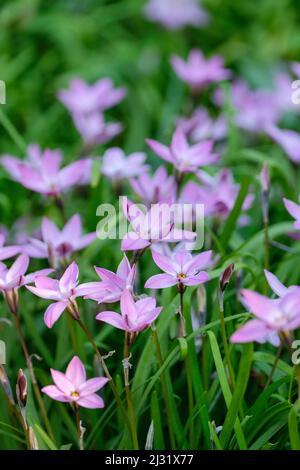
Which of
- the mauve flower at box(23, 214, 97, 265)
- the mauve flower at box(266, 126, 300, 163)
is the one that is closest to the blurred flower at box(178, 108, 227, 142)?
the mauve flower at box(266, 126, 300, 163)

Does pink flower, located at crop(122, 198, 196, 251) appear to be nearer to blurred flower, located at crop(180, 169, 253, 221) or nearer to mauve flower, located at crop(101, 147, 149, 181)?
blurred flower, located at crop(180, 169, 253, 221)

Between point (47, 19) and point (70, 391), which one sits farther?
point (47, 19)

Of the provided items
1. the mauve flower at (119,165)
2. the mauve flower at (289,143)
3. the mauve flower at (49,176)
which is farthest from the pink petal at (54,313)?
the mauve flower at (289,143)

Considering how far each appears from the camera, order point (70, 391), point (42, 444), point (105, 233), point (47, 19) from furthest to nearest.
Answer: point (47, 19)
point (105, 233)
point (42, 444)
point (70, 391)

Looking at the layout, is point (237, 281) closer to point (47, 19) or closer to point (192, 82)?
point (192, 82)

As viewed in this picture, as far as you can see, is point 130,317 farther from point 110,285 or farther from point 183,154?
point 183,154
